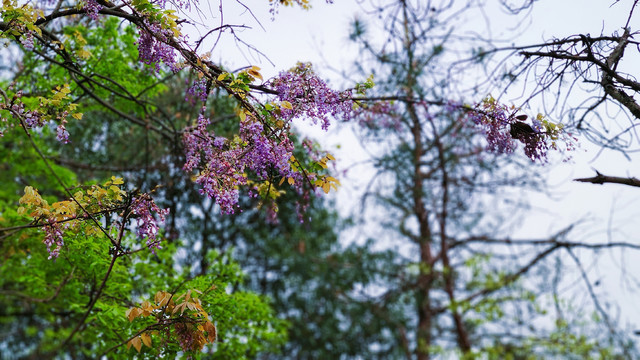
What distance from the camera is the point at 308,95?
3262 millimetres

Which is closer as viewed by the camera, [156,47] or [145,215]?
[145,215]

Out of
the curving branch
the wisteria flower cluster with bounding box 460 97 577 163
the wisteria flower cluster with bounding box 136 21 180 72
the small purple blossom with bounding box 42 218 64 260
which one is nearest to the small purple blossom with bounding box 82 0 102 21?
the wisteria flower cluster with bounding box 136 21 180 72

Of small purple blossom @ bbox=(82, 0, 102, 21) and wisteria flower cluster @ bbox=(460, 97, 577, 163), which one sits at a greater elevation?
small purple blossom @ bbox=(82, 0, 102, 21)

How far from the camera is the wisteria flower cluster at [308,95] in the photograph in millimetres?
3229

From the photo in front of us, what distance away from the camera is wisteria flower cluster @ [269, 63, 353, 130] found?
323 cm

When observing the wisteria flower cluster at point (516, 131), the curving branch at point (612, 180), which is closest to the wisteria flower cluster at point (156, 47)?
the wisteria flower cluster at point (516, 131)

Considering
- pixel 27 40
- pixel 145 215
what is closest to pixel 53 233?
pixel 145 215

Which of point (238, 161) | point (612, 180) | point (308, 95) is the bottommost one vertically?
point (612, 180)

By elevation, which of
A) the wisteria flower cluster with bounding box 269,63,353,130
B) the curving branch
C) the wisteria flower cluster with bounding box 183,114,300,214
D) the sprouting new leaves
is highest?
the wisteria flower cluster with bounding box 269,63,353,130

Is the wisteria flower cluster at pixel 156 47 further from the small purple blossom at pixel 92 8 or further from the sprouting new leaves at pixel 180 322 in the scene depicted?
the sprouting new leaves at pixel 180 322

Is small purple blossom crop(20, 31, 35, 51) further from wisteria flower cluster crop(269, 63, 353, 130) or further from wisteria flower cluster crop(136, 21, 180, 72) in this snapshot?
wisteria flower cluster crop(269, 63, 353, 130)

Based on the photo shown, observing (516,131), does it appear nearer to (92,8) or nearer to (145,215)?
(145,215)

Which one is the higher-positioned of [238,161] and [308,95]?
[308,95]

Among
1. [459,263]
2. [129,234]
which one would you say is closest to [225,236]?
[459,263]
